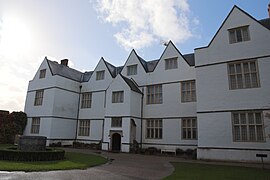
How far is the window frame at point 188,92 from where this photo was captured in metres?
20.8

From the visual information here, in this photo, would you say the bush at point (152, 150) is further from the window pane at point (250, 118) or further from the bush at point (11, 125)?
the bush at point (11, 125)

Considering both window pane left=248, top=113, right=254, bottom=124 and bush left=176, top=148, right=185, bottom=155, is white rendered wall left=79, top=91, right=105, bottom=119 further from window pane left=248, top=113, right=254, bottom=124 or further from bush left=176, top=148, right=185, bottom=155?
window pane left=248, top=113, right=254, bottom=124

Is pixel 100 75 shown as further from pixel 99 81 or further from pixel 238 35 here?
pixel 238 35

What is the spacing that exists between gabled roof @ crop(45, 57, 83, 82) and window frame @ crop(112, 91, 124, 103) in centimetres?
936

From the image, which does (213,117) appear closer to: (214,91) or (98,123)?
(214,91)

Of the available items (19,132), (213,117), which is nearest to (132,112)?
(213,117)

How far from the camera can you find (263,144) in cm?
1403

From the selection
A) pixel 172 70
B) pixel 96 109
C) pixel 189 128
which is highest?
pixel 172 70

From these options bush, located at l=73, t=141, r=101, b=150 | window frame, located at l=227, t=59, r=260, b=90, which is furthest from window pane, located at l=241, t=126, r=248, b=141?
bush, located at l=73, t=141, r=101, b=150

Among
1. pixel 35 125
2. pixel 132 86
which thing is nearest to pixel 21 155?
pixel 132 86

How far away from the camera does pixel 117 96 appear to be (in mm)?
23219

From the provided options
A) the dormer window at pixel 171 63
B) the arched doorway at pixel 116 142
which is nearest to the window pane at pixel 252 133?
the dormer window at pixel 171 63

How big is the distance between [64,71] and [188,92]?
1834cm

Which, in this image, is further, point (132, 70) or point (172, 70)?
point (132, 70)
